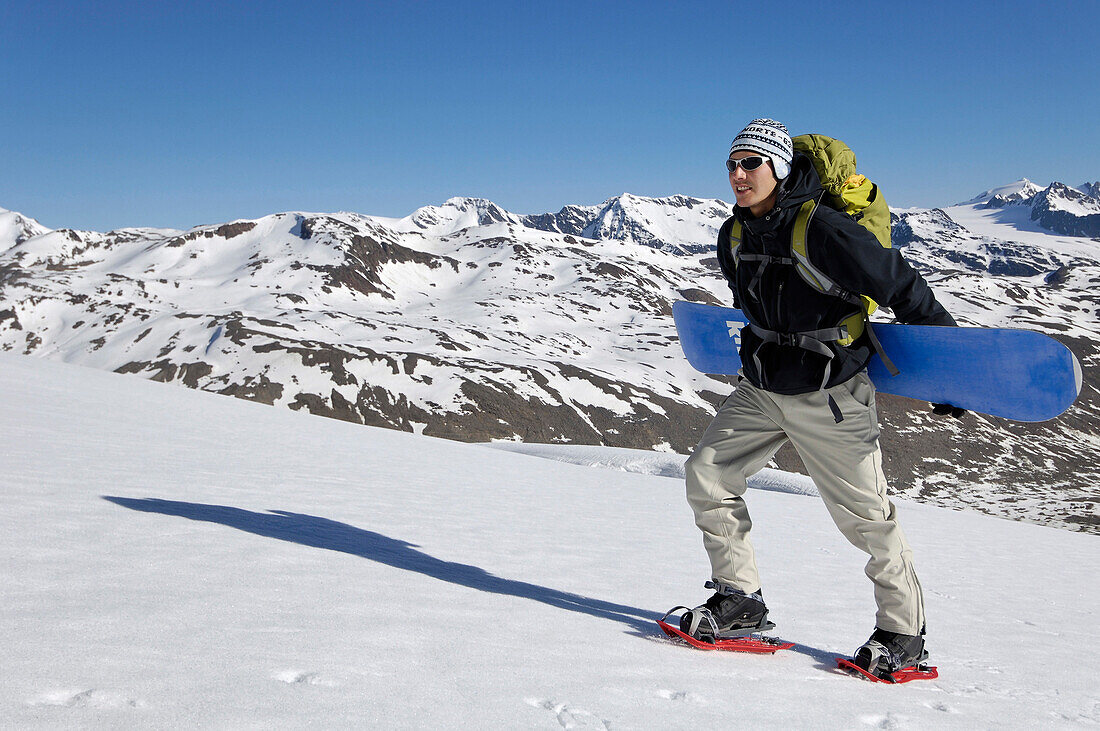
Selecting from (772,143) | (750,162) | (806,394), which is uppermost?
(772,143)

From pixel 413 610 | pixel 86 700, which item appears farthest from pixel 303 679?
pixel 413 610

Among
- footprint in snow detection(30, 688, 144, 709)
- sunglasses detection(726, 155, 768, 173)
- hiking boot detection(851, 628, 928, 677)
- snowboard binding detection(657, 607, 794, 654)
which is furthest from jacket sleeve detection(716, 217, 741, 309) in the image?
footprint in snow detection(30, 688, 144, 709)

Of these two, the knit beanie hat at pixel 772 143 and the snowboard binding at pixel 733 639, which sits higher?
the knit beanie hat at pixel 772 143

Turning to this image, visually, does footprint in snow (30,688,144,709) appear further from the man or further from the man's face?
the man's face

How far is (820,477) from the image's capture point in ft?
15.1

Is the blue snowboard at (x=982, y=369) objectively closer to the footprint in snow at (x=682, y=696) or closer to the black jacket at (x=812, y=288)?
the black jacket at (x=812, y=288)

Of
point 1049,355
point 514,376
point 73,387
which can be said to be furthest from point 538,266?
point 1049,355

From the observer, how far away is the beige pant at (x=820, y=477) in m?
4.44

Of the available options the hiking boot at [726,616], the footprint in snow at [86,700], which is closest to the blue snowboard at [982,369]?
the hiking boot at [726,616]

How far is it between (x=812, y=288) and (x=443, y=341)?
3115 inches

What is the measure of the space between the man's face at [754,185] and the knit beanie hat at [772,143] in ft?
0.12

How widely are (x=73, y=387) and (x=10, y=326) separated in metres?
90.2

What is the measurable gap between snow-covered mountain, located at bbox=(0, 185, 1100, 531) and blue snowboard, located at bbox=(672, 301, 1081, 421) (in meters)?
49.3

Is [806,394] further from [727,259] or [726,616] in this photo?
[726,616]
